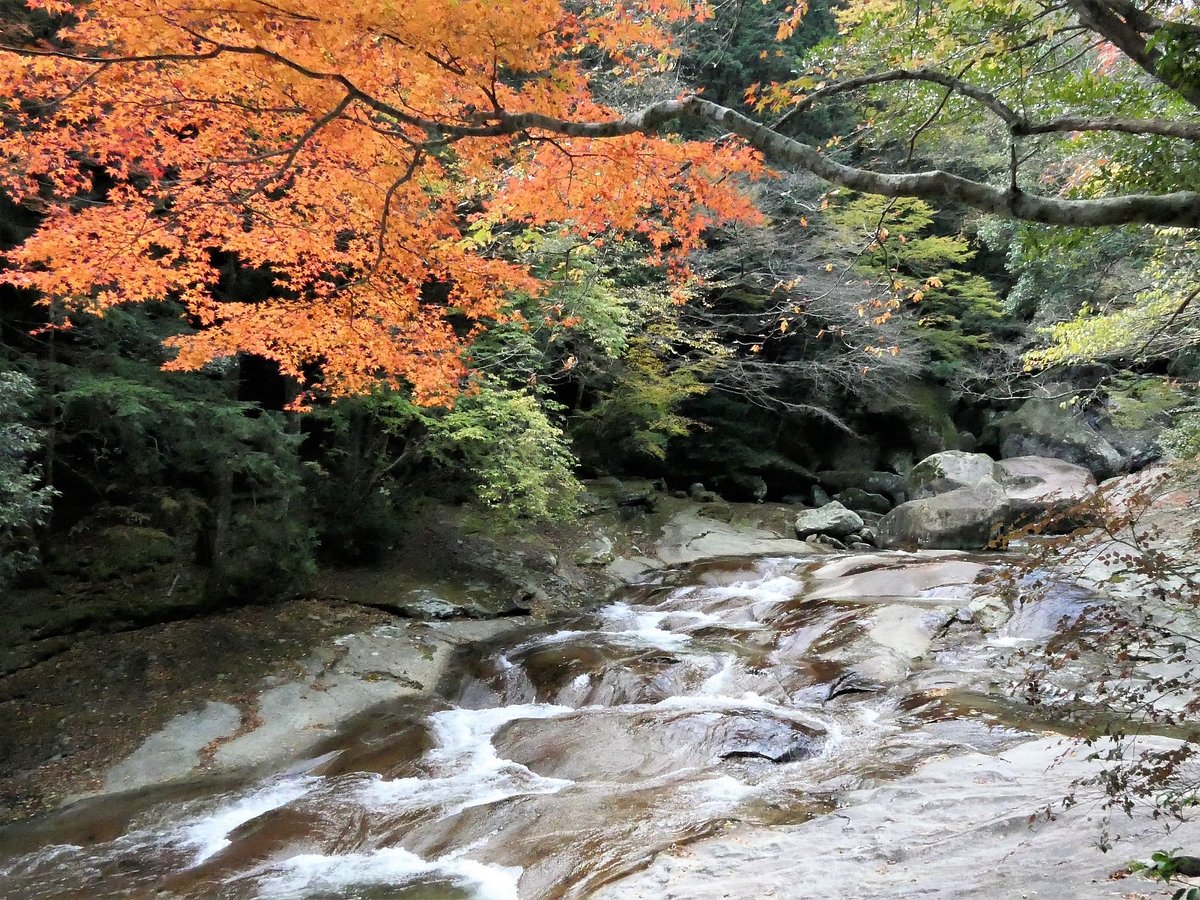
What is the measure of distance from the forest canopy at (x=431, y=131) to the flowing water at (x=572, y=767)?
13.2 feet

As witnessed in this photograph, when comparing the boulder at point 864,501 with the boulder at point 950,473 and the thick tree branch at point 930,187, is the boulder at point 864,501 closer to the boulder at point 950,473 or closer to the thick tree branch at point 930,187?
the boulder at point 950,473

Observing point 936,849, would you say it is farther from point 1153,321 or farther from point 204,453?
point 204,453

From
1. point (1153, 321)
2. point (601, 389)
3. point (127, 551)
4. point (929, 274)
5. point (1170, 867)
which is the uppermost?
A: point (929, 274)

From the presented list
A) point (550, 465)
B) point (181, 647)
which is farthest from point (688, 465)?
point (181, 647)

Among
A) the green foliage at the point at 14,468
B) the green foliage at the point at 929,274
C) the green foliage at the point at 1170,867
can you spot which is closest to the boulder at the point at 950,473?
the green foliage at the point at 929,274

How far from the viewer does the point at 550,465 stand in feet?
39.2

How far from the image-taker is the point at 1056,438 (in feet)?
65.3

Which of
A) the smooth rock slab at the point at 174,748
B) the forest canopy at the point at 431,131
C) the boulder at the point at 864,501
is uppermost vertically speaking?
the forest canopy at the point at 431,131

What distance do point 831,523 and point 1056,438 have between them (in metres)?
7.94

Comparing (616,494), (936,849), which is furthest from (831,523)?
(936,849)

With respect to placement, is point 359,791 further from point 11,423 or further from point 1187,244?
point 1187,244

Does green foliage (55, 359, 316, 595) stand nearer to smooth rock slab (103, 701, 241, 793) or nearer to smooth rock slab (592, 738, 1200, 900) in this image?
smooth rock slab (103, 701, 241, 793)

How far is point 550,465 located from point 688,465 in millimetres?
10486

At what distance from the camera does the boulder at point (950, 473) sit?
661 inches
